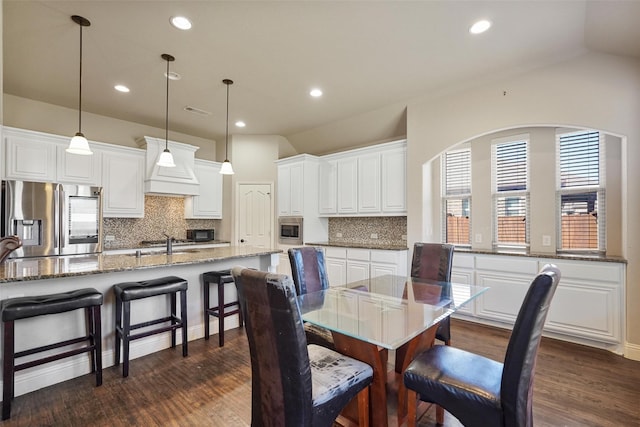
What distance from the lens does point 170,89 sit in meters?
3.73

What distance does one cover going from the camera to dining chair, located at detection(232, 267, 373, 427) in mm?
1229

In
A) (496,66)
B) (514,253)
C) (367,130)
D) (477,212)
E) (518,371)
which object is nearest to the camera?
Answer: (518,371)

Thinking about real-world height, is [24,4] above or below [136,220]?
above

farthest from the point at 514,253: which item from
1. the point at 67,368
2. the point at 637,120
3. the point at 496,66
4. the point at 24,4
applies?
the point at 24,4

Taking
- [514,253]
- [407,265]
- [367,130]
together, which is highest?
[367,130]

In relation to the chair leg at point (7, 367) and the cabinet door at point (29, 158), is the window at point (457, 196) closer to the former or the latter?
the chair leg at point (7, 367)

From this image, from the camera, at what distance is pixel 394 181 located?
4.37 m

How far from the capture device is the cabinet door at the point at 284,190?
5.38 meters

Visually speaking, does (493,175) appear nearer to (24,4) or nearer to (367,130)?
(367,130)

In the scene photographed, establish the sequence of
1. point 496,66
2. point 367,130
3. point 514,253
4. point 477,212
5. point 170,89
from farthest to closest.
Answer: point 367,130 < point 477,212 < point 170,89 < point 514,253 < point 496,66

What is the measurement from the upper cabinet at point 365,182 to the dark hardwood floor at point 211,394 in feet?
7.43

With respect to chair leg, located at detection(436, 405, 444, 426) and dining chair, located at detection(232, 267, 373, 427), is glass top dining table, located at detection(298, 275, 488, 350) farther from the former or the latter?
chair leg, located at detection(436, 405, 444, 426)

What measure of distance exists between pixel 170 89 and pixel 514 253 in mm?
4603

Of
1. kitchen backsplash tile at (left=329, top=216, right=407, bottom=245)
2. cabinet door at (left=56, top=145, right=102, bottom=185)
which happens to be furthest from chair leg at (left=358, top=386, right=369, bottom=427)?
cabinet door at (left=56, top=145, right=102, bottom=185)
